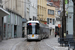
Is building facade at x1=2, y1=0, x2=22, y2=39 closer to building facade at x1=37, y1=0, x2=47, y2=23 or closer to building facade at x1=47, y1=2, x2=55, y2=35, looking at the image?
building facade at x1=37, y1=0, x2=47, y2=23

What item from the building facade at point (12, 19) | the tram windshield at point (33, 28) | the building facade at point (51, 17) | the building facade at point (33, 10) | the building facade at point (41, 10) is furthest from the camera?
the building facade at point (51, 17)

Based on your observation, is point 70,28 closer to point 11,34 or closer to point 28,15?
point 11,34

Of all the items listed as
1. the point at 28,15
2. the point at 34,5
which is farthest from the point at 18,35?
the point at 34,5

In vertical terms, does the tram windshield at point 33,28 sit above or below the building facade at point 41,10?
below

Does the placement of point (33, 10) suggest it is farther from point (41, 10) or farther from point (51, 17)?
point (51, 17)

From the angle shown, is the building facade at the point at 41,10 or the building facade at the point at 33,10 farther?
the building facade at the point at 41,10

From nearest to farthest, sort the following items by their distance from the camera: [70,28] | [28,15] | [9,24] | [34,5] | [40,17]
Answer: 1. [70,28]
2. [9,24]
3. [28,15]
4. [34,5]
5. [40,17]

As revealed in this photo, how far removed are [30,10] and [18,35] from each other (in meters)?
15.5

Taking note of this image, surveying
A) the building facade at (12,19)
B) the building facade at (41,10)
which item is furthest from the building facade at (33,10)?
the building facade at (12,19)

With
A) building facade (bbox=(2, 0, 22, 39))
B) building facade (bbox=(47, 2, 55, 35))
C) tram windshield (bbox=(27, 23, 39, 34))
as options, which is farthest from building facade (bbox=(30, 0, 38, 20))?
tram windshield (bbox=(27, 23, 39, 34))

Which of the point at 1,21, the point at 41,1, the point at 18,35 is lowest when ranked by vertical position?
the point at 18,35

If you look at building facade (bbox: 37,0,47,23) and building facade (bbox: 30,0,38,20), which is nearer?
building facade (bbox: 30,0,38,20)

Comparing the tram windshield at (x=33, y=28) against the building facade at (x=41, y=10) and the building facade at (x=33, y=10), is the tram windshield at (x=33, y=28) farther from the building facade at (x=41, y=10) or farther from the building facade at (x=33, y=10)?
the building facade at (x=41, y=10)

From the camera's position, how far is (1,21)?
3253cm
